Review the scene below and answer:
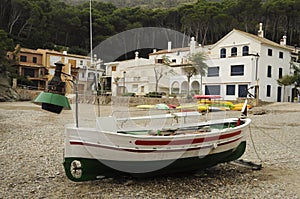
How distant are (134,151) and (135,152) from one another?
3cm

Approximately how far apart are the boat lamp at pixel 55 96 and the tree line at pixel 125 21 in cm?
4038

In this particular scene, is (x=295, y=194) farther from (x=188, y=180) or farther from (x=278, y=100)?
(x=278, y=100)

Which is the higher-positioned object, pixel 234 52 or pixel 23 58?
pixel 23 58

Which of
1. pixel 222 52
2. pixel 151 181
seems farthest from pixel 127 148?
pixel 222 52

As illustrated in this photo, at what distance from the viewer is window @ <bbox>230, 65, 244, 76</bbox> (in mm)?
27453

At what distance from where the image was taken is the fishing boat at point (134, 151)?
15.1ft

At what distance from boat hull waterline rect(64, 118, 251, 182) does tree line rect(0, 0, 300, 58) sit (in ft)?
131

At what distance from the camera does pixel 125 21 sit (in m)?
46.1

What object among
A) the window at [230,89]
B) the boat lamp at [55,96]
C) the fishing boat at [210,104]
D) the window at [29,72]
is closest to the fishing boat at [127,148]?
the boat lamp at [55,96]

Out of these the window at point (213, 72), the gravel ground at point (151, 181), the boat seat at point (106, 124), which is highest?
the window at point (213, 72)

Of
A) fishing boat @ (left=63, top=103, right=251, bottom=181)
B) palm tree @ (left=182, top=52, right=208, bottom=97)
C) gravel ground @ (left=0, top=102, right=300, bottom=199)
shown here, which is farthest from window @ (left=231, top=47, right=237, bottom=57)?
fishing boat @ (left=63, top=103, right=251, bottom=181)

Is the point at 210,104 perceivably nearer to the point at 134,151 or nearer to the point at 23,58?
the point at 134,151

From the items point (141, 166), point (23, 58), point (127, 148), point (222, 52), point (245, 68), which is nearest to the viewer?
point (127, 148)

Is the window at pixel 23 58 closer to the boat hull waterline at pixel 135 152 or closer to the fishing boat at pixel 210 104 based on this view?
the fishing boat at pixel 210 104
